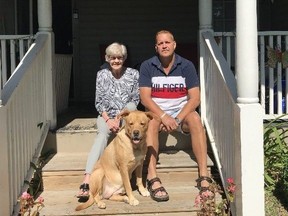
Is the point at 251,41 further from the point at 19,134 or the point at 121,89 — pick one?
the point at 19,134

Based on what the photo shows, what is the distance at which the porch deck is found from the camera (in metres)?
4.00

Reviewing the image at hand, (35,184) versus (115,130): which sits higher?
(115,130)

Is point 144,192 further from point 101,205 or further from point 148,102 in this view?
point 148,102

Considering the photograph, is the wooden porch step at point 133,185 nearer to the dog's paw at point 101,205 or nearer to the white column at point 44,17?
the dog's paw at point 101,205

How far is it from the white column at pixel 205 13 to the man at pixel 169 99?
0.87 meters

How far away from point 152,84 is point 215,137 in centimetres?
80

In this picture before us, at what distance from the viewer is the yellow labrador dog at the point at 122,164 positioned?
4051mm

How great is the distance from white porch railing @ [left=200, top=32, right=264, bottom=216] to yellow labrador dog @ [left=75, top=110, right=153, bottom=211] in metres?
0.69

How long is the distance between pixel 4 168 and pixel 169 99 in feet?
5.91

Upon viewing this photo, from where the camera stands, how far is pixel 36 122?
479 centimetres

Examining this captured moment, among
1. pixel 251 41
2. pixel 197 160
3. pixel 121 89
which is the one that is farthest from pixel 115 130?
pixel 251 41

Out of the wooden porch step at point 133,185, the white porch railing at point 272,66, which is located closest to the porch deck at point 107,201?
the wooden porch step at point 133,185

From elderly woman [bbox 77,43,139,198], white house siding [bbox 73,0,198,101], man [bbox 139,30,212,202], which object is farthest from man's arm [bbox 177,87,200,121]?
white house siding [bbox 73,0,198,101]

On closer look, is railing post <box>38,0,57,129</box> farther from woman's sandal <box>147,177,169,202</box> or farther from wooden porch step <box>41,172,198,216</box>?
woman's sandal <box>147,177,169,202</box>
